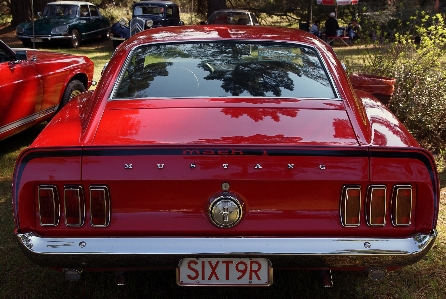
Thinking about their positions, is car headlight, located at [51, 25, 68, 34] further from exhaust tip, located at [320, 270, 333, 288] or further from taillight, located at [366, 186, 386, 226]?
taillight, located at [366, 186, 386, 226]

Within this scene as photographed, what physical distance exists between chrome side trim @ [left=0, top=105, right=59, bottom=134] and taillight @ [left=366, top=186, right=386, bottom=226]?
3.87 meters

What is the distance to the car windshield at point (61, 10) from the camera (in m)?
17.8

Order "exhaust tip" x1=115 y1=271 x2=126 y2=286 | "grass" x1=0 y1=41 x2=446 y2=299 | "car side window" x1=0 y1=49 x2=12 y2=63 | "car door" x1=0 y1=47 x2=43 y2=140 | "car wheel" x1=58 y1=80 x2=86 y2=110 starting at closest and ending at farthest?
1. "exhaust tip" x1=115 y1=271 x2=126 y2=286
2. "grass" x1=0 y1=41 x2=446 y2=299
3. "car door" x1=0 y1=47 x2=43 y2=140
4. "car side window" x1=0 y1=49 x2=12 y2=63
5. "car wheel" x1=58 y1=80 x2=86 y2=110

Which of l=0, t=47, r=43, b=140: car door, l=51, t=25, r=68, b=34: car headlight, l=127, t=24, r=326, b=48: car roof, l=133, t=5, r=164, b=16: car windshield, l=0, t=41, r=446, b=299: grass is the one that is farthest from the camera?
l=133, t=5, r=164, b=16: car windshield

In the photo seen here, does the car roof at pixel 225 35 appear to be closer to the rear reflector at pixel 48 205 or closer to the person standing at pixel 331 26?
the rear reflector at pixel 48 205

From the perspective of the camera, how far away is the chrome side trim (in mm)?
5196

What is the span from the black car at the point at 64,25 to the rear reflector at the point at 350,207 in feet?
49.4

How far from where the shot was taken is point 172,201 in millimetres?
2459

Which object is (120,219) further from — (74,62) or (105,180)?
(74,62)

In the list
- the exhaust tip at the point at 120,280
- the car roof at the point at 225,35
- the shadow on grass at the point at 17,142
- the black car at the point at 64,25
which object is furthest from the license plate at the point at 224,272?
the black car at the point at 64,25

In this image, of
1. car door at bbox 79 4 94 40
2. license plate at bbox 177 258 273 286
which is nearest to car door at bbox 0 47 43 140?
license plate at bbox 177 258 273 286

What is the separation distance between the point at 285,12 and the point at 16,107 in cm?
2091

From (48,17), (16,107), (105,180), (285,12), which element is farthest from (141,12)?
(105,180)

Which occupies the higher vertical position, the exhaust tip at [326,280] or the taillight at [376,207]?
the taillight at [376,207]
